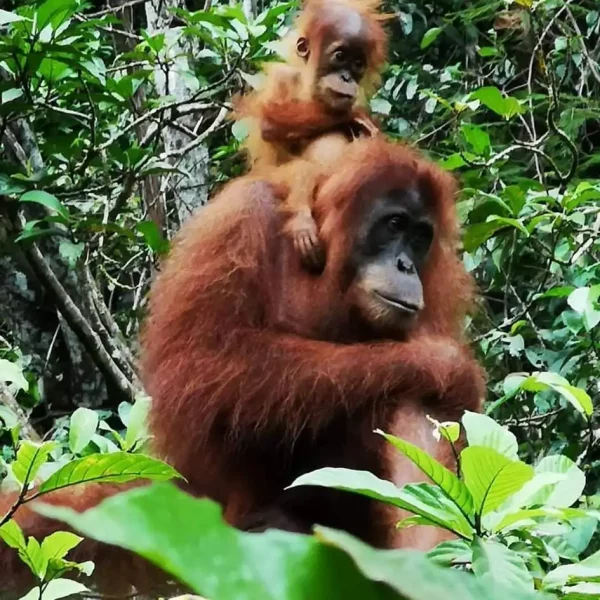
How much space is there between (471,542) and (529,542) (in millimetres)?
357

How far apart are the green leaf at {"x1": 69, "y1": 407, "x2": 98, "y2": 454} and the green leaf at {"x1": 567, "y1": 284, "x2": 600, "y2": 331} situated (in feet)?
3.65

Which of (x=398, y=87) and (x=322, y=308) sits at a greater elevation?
(x=322, y=308)

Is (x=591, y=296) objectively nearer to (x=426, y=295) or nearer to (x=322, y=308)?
(x=426, y=295)

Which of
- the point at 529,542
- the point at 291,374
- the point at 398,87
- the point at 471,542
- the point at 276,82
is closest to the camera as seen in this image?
the point at 471,542

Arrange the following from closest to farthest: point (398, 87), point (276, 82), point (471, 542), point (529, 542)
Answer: point (471, 542), point (529, 542), point (276, 82), point (398, 87)

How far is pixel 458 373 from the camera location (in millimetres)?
2227

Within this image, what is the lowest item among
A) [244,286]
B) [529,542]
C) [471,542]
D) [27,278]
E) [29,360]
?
[29,360]

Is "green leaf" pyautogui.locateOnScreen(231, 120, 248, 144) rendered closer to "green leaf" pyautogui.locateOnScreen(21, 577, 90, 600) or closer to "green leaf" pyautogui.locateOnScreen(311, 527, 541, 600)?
"green leaf" pyautogui.locateOnScreen(21, 577, 90, 600)

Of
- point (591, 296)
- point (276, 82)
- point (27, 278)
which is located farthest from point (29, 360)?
point (591, 296)

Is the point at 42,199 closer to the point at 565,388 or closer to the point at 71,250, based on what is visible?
the point at 71,250

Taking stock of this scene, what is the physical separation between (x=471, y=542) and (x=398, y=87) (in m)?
3.86

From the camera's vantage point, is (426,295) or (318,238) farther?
(426,295)

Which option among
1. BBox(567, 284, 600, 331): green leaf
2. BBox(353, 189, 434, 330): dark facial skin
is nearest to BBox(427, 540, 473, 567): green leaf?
BBox(353, 189, 434, 330): dark facial skin

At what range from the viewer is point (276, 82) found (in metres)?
2.88
